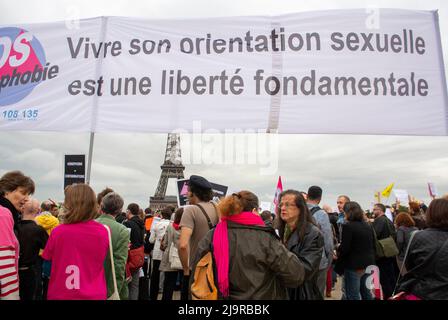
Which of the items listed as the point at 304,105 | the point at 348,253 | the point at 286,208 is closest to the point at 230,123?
the point at 304,105

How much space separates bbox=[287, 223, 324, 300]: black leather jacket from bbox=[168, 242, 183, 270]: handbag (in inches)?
146

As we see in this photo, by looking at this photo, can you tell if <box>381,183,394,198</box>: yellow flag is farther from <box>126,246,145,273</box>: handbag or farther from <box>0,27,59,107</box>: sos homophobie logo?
<box>0,27,59,107</box>: sos homophobie logo

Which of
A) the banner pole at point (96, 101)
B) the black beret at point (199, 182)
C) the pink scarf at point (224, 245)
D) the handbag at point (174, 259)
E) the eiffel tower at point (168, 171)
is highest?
the eiffel tower at point (168, 171)

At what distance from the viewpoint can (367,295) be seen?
6.16m

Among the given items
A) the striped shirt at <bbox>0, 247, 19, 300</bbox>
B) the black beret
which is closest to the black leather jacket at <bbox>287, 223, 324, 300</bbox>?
the black beret

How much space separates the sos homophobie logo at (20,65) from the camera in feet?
16.3

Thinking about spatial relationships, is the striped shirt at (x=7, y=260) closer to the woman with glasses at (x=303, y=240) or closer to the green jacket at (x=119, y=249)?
the green jacket at (x=119, y=249)

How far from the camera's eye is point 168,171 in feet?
181

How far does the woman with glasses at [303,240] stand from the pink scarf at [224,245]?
52 centimetres

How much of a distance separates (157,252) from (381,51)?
5756 mm

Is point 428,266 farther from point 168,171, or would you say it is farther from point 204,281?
point 168,171

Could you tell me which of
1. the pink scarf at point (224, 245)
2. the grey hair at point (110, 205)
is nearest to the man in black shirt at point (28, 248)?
the grey hair at point (110, 205)
